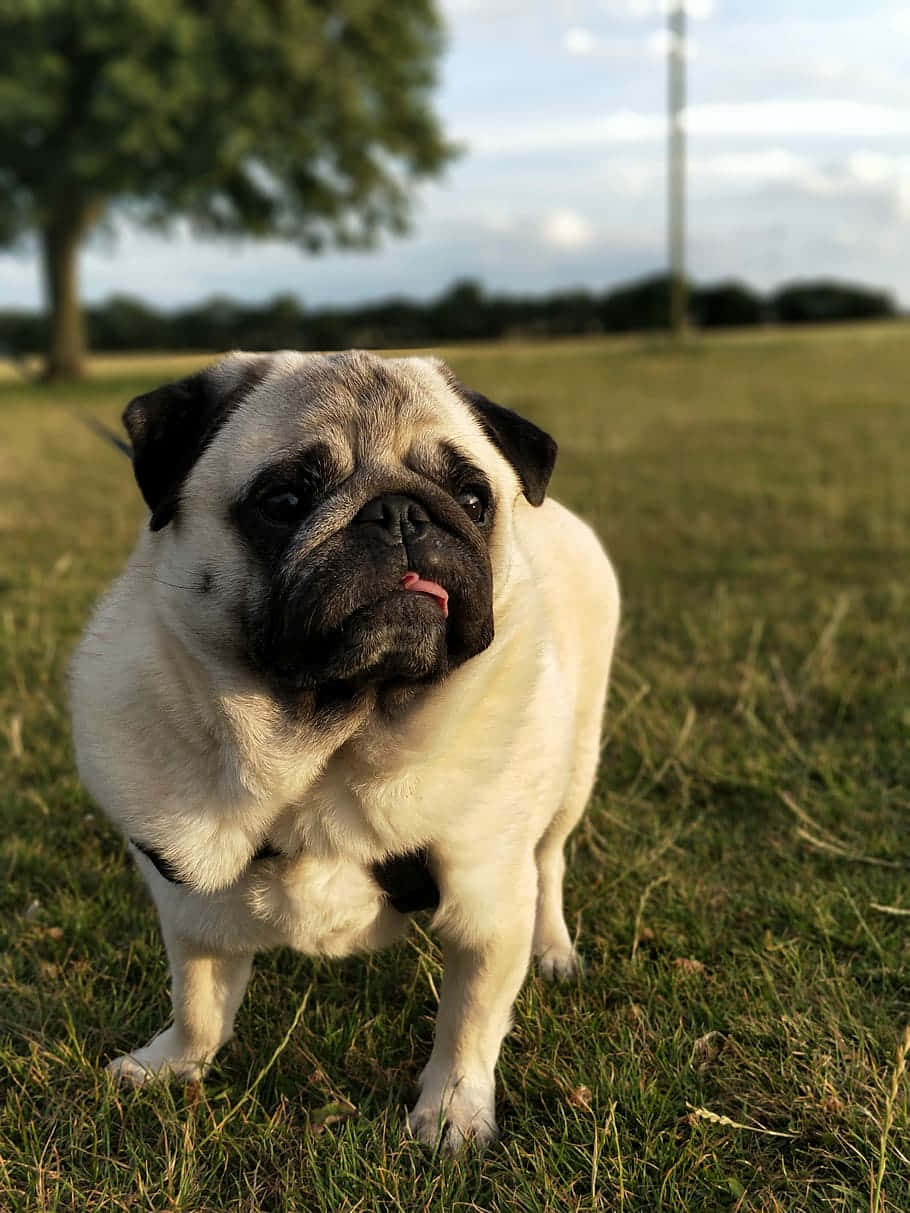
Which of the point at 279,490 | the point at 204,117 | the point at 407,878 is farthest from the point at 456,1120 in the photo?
the point at 204,117

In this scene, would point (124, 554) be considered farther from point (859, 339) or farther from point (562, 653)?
point (859, 339)

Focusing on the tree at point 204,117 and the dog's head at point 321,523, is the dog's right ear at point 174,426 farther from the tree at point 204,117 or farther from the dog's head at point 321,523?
the tree at point 204,117

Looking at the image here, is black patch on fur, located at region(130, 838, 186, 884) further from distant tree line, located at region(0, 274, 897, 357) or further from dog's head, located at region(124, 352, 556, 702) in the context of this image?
distant tree line, located at region(0, 274, 897, 357)

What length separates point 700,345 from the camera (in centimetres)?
3472

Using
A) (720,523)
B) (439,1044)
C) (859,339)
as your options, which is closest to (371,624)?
(439,1044)

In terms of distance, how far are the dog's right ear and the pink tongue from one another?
0.58m

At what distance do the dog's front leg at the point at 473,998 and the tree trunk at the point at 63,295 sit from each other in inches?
1136

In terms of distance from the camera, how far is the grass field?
2230mm

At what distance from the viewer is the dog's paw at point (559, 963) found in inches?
116

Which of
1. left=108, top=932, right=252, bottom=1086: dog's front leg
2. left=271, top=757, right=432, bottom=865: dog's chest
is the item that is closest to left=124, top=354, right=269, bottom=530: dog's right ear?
left=271, top=757, right=432, bottom=865: dog's chest

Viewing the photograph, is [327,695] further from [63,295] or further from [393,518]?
[63,295]

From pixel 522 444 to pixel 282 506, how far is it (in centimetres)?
66

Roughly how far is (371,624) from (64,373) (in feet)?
95.3

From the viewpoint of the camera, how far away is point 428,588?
86.4 inches
